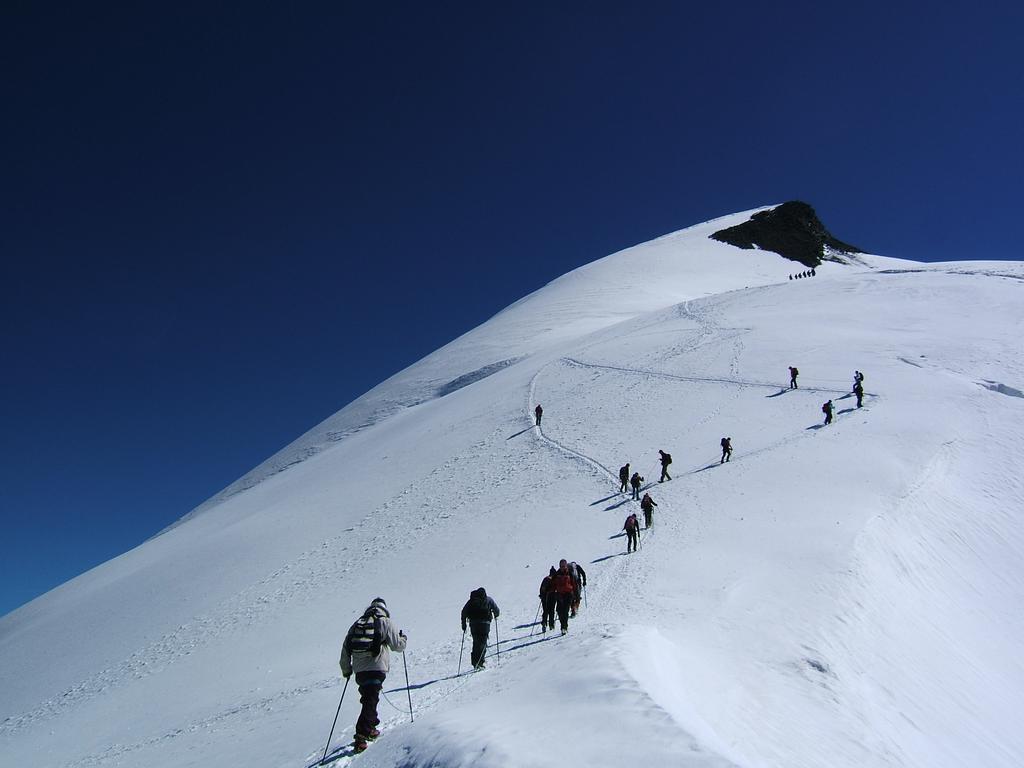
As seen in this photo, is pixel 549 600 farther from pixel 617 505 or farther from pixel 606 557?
pixel 617 505

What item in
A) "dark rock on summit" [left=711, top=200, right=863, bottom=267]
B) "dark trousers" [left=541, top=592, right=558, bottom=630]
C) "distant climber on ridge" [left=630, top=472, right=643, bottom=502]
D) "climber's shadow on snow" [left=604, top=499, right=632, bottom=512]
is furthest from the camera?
"dark rock on summit" [left=711, top=200, right=863, bottom=267]

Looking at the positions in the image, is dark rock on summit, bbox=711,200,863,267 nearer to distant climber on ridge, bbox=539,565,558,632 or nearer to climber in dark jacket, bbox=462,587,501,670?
distant climber on ridge, bbox=539,565,558,632

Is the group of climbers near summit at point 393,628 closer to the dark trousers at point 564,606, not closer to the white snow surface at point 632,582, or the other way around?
the dark trousers at point 564,606

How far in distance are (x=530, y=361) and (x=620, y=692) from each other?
38741 millimetres

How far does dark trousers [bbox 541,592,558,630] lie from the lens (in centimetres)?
1087

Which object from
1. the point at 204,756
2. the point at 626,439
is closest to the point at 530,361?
the point at 626,439

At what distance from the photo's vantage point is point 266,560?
69.9ft

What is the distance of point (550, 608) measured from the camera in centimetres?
1095

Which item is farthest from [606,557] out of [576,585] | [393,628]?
[393,628]

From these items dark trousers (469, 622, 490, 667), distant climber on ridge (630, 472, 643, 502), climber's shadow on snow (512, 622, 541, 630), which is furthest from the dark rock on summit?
dark trousers (469, 622, 490, 667)

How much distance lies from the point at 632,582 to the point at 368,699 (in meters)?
6.79

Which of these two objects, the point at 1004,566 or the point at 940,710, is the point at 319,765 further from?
the point at 1004,566

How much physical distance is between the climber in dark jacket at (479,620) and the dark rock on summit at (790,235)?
301 ft

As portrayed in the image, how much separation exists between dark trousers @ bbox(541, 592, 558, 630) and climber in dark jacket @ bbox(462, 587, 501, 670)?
4.81 ft
